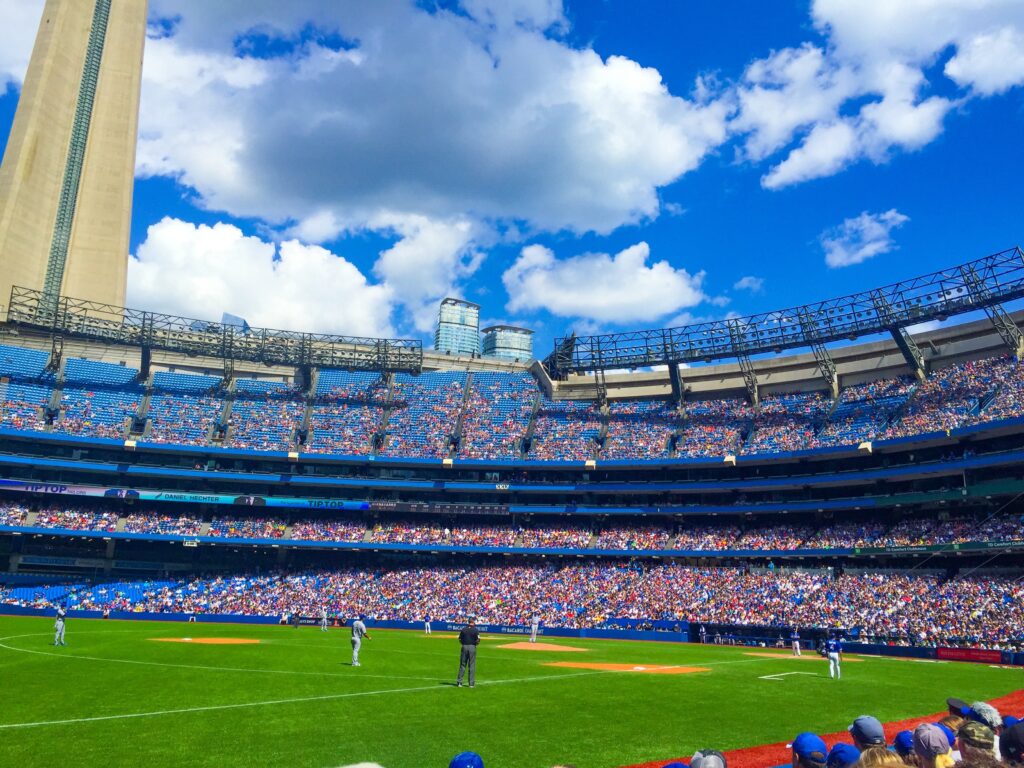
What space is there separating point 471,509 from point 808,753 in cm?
5877

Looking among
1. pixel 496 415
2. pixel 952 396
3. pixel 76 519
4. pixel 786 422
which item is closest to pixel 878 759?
pixel 952 396

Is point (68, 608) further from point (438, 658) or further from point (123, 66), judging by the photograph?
point (123, 66)

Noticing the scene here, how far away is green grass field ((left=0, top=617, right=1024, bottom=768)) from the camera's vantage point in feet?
41.6

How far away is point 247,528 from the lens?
210 feet

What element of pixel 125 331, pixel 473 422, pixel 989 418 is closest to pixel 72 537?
pixel 125 331

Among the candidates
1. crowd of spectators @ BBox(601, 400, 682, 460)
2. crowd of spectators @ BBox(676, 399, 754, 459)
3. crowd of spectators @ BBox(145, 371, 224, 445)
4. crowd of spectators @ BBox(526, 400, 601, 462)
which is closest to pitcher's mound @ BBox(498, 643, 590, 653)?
crowd of spectators @ BBox(676, 399, 754, 459)

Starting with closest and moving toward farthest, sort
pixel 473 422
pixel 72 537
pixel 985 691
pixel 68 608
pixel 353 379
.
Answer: pixel 985 691, pixel 68 608, pixel 72 537, pixel 473 422, pixel 353 379

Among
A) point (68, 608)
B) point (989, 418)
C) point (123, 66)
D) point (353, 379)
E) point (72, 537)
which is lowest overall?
point (68, 608)

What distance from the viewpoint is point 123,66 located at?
82.5 m

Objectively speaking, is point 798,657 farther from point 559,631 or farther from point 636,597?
point 636,597

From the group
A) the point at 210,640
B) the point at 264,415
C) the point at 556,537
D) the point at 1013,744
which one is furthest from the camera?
the point at 264,415

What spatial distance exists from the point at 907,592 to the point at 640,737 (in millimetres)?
36803

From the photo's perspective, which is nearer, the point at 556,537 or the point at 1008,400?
the point at 1008,400

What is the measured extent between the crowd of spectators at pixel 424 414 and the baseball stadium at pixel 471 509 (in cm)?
36
